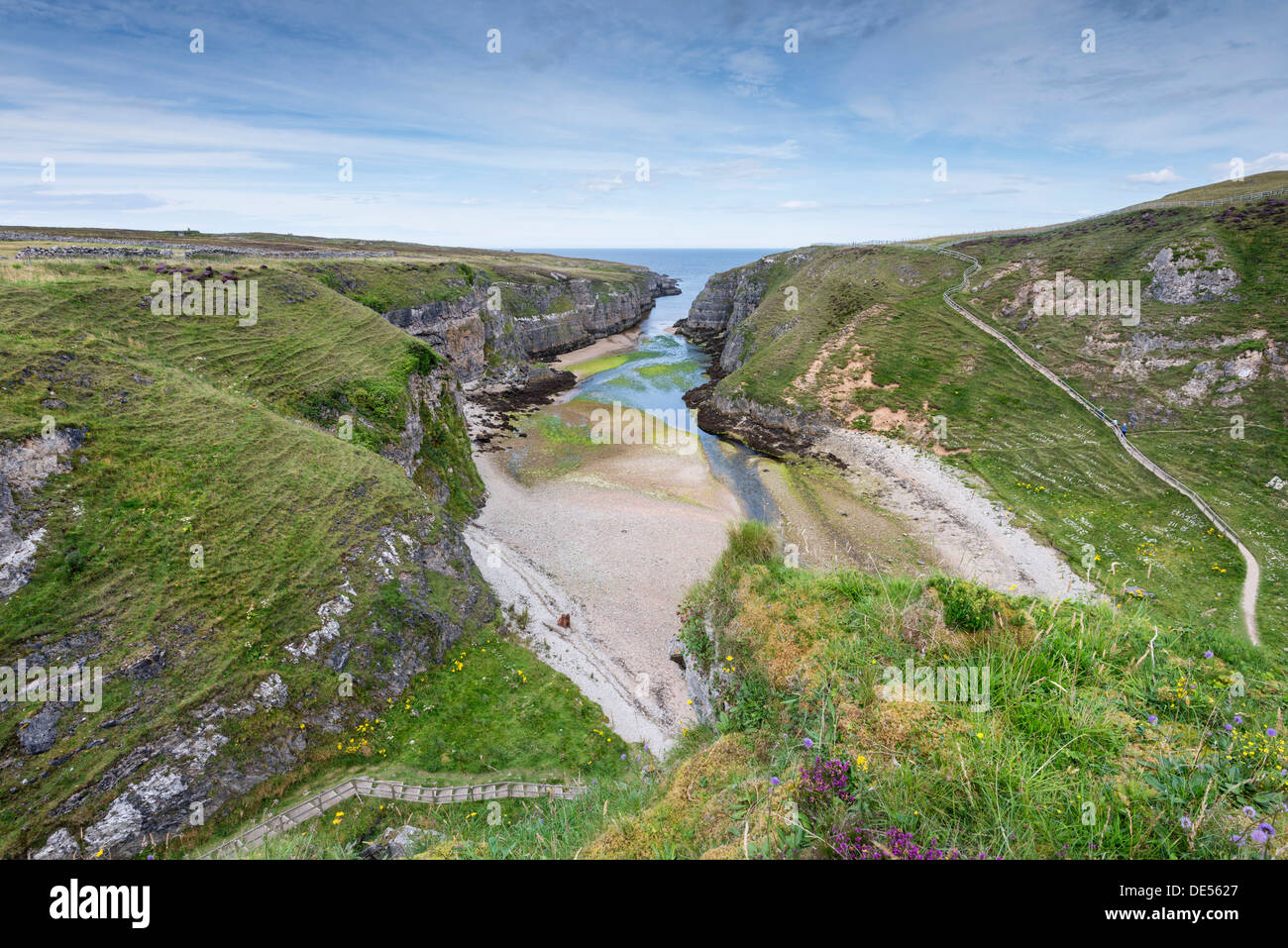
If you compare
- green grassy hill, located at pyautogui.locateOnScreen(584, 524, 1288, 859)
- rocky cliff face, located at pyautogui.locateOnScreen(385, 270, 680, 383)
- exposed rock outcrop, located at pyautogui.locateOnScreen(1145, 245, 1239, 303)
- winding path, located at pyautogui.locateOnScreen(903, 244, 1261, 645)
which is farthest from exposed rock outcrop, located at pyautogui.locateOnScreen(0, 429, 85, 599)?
exposed rock outcrop, located at pyautogui.locateOnScreen(1145, 245, 1239, 303)

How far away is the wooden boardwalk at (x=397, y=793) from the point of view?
14422 mm

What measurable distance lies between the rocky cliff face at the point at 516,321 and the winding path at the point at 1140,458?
6022 cm

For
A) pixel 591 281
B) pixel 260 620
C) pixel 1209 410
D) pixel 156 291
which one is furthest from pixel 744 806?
pixel 591 281

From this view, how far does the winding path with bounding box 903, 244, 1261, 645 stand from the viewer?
24641 millimetres

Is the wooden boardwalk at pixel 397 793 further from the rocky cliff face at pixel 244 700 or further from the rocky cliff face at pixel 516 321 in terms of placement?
the rocky cliff face at pixel 516 321

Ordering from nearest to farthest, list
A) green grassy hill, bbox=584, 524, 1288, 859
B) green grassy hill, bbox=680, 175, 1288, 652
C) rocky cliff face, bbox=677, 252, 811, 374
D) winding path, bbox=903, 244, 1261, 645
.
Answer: green grassy hill, bbox=584, 524, 1288, 859
winding path, bbox=903, 244, 1261, 645
green grassy hill, bbox=680, 175, 1288, 652
rocky cliff face, bbox=677, 252, 811, 374

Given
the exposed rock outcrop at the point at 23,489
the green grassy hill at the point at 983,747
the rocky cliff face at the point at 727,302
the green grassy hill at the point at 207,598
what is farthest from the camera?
the rocky cliff face at the point at 727,302

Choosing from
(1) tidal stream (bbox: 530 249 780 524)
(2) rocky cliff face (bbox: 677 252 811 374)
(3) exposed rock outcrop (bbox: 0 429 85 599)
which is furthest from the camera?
(2) rocky cliff face (bbox: 677 252 811 374)

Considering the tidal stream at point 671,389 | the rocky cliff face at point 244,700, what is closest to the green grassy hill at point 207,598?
the rocky cliff face at point 244,700

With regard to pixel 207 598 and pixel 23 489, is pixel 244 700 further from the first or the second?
pixel 23 489

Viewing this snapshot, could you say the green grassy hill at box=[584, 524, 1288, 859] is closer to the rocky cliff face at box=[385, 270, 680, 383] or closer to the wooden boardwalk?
the wooden boardwalk

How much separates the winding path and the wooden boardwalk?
3070 cm
